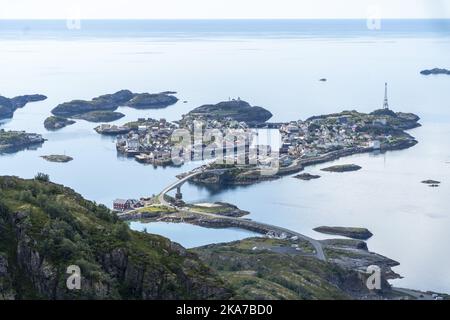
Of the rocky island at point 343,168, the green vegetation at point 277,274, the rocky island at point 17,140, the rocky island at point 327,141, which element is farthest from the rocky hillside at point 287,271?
the rocky island at point 17,140

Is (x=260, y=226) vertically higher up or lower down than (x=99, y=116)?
lower down

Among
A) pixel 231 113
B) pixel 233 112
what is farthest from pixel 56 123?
pixel 233 112

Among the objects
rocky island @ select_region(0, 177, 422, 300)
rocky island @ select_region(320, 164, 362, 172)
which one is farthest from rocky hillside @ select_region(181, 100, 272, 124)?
rocky island @ select_region(0, 177, 422, 300)

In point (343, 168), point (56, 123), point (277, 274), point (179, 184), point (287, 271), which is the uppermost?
point (277, 274)

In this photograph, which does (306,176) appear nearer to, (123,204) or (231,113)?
(123,204)

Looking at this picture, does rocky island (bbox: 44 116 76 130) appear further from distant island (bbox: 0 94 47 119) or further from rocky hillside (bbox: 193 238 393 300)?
rocky hillside (bbox: 193 238 393 300)
